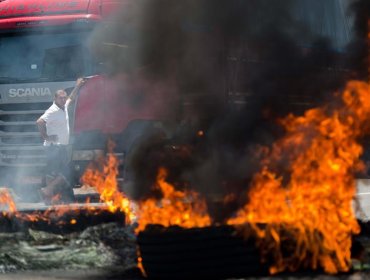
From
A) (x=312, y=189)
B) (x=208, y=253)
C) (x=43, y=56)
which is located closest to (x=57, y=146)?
(x=43, y=56)

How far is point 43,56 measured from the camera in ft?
38.7

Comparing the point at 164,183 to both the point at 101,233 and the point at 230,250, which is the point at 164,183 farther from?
the point at 230,250

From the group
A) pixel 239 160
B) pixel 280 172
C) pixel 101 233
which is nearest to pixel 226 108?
pixel 239 160

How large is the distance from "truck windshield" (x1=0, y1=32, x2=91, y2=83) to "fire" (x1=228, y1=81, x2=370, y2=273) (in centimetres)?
573

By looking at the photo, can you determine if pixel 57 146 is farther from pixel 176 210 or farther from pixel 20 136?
pixel 176 210

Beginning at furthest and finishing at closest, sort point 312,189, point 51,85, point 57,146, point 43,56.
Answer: point 51,85, point 57,146, point 43,56, point 312,189

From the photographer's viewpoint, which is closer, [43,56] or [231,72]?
[231,72]

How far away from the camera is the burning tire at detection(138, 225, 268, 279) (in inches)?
217

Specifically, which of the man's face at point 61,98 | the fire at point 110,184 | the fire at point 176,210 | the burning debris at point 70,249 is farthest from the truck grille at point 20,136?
the fire at point 176,210

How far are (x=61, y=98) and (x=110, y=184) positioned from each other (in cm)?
320

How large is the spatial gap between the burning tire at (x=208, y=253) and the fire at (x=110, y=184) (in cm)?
188

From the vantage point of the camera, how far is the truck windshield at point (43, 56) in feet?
38.3

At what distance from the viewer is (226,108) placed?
7160 millimetres

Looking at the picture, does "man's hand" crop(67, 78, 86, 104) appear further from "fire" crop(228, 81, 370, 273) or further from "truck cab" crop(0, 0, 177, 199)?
"fire" crop(228, 81, 370, 273)
